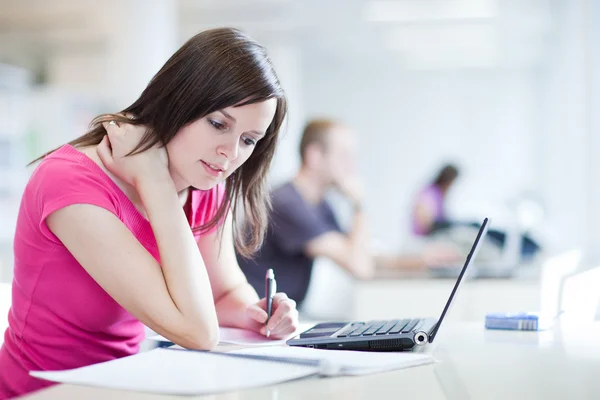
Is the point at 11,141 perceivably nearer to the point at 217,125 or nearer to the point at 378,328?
the point at 217,125

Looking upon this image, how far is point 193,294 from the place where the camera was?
1.15m

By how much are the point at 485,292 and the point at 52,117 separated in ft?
12.2

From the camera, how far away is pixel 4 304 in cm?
138

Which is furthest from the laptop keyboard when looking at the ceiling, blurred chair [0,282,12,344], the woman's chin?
the ceiling

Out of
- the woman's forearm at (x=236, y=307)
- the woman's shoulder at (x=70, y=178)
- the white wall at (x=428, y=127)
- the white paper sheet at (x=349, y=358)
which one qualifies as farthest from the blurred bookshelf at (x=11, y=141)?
the white wall at (x=428, y=127)

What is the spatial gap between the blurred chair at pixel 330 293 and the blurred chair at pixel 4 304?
232 cm

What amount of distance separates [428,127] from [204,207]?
9.84 meters

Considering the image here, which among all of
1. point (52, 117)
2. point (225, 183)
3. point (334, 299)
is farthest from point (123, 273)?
point (52, 117)

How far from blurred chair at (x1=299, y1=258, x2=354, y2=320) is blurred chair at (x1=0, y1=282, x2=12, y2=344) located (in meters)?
2.32

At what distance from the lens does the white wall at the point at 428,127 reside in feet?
35.8

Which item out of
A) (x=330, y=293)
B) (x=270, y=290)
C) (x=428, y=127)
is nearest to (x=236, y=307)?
(x=270, y=290)

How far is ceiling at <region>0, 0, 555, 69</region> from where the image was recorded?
6.46 metres

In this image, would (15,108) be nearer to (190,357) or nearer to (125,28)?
(125,28)

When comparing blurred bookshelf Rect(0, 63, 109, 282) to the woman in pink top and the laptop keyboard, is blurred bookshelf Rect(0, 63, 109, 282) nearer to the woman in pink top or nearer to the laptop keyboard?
the woman in pink top
